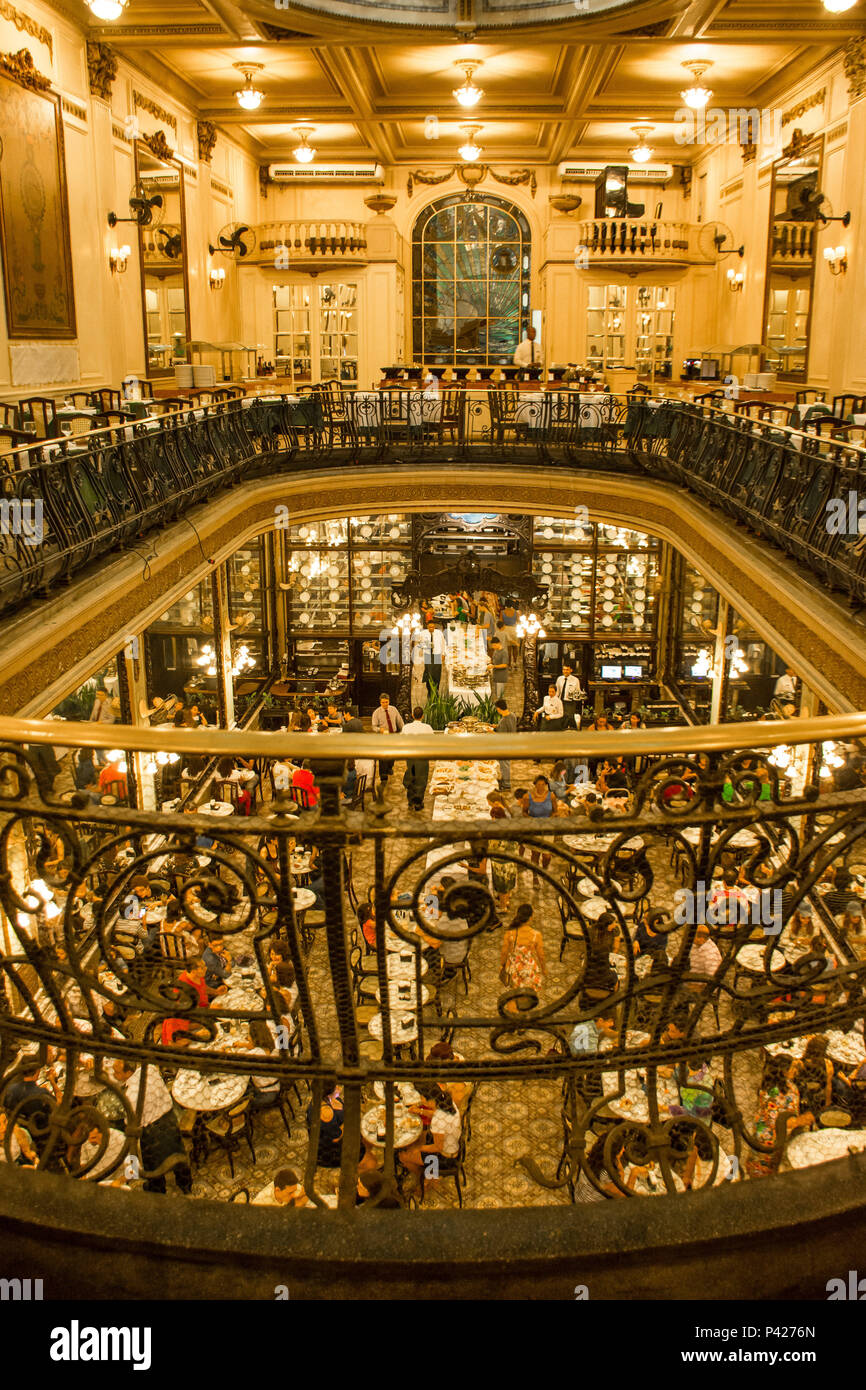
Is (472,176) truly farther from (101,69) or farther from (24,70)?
(24,70)

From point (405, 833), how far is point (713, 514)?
9759 millimetres

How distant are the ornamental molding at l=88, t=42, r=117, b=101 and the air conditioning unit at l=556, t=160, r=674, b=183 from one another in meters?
10.9

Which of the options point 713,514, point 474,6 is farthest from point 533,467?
point 474,6

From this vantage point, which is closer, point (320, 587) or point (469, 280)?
point (320, 587)

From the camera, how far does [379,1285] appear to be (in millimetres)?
1827

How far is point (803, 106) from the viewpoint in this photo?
51.9ft

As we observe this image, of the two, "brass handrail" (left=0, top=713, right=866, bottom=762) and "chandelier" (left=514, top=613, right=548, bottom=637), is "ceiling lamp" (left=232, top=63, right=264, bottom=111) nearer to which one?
"chandelier" (left=514, top=613, right=548, bottom=637)

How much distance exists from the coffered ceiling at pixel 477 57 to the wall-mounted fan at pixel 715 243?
2029 mm

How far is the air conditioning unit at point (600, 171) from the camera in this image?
70.5 feet

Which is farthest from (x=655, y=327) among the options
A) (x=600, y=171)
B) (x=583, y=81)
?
(x=583, y=81)

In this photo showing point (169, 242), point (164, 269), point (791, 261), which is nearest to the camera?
point (791, 261)

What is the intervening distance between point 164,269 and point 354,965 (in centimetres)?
1378

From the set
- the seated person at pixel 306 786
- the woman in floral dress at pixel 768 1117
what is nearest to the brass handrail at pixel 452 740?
the woman in floral dress at pixel 768 1117
